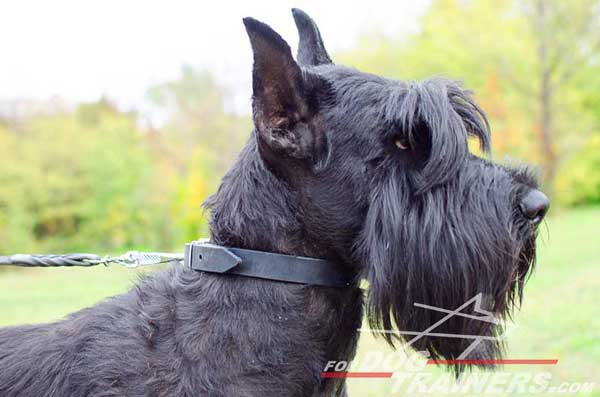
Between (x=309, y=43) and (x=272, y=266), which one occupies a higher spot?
(x=309, y=43)

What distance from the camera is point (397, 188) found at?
8.15ft

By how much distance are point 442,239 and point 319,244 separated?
528 millimetres

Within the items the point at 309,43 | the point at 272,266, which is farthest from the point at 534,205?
the point at 309,43

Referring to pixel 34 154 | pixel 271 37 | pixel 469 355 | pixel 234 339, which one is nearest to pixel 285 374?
pixel 234 339

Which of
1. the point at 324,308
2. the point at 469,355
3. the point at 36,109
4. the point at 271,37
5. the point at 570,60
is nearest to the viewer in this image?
the point at 271,37

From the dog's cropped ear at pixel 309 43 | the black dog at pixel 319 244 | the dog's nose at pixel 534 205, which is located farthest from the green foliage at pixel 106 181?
the dog's nose at pixel 534 205

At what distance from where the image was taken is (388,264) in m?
2.49

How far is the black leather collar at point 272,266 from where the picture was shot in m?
2.53

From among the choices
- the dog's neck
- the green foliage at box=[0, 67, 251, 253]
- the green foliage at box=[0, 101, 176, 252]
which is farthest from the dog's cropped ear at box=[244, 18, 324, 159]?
the green foliage at box=[0, 101, 176, 252]

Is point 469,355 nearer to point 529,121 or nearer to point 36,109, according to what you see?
point 529,121

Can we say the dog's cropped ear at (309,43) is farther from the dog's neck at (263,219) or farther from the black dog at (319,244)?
the dog's neck at (263,219)

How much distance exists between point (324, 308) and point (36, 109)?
1779 inches

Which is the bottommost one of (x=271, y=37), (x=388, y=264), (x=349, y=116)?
(x=388, y=264)

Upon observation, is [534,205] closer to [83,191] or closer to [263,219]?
[263,219]
